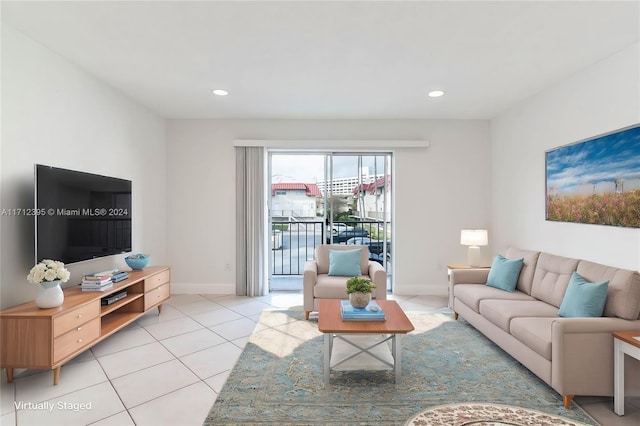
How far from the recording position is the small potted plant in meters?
2.71

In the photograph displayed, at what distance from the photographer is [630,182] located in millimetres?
2600

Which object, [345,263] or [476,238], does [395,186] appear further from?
[345,263]

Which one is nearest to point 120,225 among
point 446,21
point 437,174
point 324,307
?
point 324,307

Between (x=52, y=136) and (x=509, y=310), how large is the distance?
14.0ft

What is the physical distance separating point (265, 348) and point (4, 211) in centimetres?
233

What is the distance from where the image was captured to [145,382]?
7.81ft

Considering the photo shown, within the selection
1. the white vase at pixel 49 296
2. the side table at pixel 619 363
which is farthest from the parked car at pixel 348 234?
the white vase at pixel 49 296

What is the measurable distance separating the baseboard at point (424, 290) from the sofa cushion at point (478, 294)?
118 centimetres

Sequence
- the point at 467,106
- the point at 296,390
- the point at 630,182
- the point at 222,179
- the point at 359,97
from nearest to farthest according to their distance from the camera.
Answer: the point at 296,390 < the point at 630,182 < the point at 359,97 < the point at 467,106 < the point at 222,179

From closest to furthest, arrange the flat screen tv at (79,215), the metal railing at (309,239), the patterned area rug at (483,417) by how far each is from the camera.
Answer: the patterned area rug at (483,417) < the flat screen tv at (79,215) < the metal railing at (309,239)

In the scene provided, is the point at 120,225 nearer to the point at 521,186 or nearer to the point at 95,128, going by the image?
the point at 95,128

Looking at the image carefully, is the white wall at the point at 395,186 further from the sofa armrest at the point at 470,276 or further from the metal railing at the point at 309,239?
the sofa armrest at the point at 470,276

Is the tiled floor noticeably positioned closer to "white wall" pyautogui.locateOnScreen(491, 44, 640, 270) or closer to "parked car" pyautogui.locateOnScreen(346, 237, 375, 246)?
"white wall" pyautogui.locateOnScreen(491, 44, 640, 270)

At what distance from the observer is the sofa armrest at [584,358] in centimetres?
206
